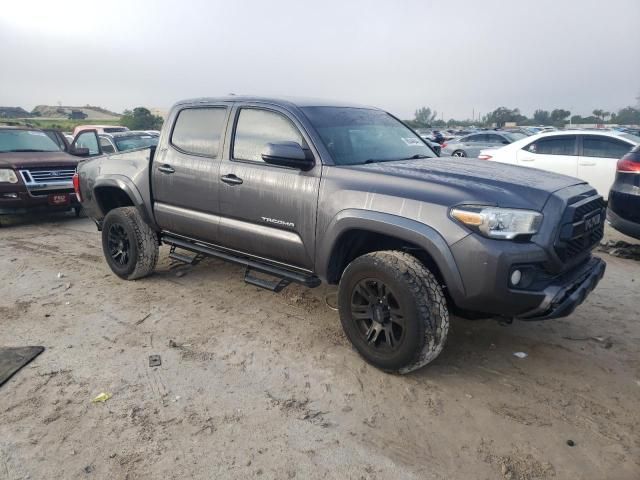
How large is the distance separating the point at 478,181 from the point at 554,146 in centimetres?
684

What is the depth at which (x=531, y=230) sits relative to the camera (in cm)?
285

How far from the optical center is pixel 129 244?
5027 mm

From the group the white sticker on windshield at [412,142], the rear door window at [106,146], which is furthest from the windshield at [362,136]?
the rear door window at [106,146]

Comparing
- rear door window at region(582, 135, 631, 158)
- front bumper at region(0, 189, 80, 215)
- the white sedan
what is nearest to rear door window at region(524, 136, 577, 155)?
the white sedan

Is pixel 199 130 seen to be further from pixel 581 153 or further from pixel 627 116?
pixel 627 116

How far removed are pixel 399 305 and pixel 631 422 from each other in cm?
143

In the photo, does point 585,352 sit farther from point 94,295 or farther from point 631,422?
point 94,295

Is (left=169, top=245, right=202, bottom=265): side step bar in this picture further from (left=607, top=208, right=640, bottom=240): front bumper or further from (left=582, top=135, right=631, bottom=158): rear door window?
(left=582, top=135, right=631, bottom=158): rear door window

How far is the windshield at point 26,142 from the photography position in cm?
855

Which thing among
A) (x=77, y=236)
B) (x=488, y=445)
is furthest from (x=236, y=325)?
(x=77, y=236)

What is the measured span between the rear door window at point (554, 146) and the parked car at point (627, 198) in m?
3.33

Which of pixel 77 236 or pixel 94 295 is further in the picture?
pixel 77 236

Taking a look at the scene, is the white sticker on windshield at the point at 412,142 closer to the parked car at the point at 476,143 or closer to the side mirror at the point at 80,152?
the side mirror at the point at 80,152

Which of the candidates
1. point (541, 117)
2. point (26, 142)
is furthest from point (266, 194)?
point (541, 117)
